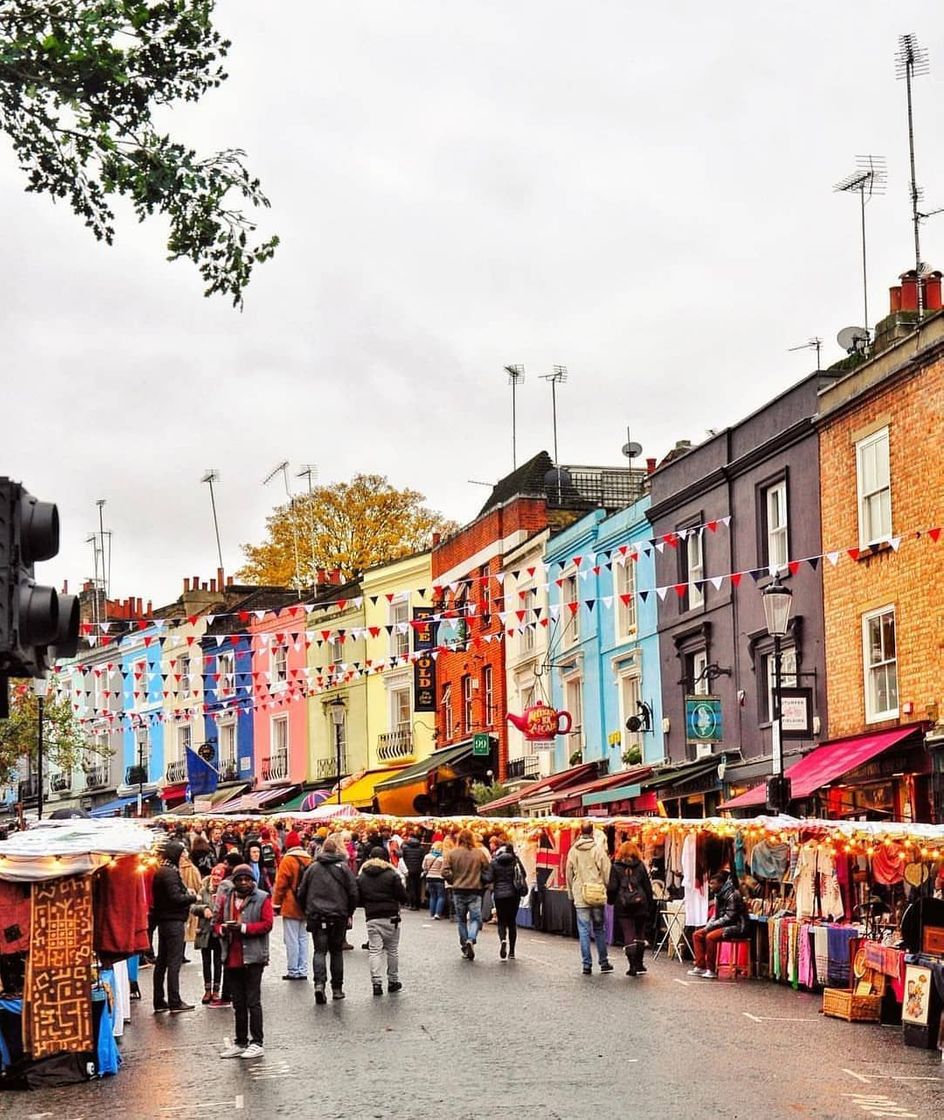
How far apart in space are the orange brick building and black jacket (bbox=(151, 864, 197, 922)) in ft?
39.0

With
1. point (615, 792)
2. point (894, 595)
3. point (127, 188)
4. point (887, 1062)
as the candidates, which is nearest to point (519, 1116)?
point (887, 1062)

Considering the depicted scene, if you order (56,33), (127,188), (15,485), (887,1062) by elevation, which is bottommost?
(887,1062)

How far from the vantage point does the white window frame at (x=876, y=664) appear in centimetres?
2947

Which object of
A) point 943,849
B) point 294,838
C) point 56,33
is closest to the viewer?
point 56,33

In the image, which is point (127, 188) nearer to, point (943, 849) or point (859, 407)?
point (943, 849)

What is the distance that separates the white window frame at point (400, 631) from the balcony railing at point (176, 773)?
1742 centimetres

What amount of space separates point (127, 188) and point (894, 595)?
21.4 metres

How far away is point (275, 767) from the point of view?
217 feet

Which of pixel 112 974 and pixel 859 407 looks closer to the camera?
pixel 112 974

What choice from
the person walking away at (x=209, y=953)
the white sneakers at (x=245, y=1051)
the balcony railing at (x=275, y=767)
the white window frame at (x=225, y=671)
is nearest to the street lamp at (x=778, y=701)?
the person walking away at (x=209, y=953)

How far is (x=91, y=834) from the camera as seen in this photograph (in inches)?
649

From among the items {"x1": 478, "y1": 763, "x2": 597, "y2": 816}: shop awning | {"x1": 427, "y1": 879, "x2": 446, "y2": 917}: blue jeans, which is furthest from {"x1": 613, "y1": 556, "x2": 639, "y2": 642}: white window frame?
{"x1": 427, "y1": 879, "x2": 446, "y2": 917}: blue jeans

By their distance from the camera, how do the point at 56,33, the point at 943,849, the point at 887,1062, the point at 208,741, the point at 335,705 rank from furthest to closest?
the point at 208,741 < the point at 335,705 < the point at 943,849 < the point at 887,1062 < the point at 56,33

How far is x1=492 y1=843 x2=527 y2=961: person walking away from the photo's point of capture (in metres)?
25.9
